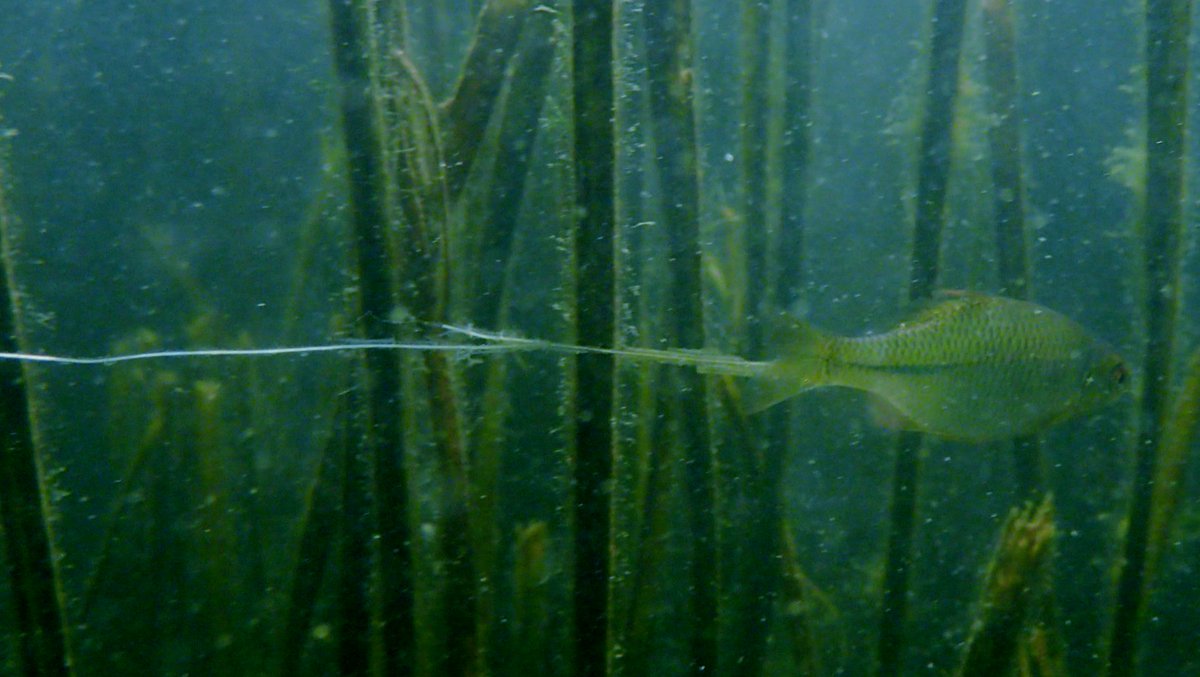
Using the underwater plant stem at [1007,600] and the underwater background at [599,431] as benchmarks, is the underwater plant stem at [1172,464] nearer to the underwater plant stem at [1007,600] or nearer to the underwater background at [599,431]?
the underwater background at [599,431]

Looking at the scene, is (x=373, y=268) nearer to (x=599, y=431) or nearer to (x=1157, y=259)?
(x=599, y=431)

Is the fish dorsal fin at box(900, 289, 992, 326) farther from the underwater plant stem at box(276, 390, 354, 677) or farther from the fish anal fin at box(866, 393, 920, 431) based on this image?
the underwater plant stem at box(276, 390, 354, 677)

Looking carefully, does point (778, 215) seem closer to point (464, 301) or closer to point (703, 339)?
point (703, 339)

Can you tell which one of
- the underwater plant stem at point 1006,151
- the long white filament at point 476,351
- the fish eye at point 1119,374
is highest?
the underwater plant stem at point 1006,151

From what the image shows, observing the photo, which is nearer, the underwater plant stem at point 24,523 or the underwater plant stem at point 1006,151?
the underwater plant stem at point 24,523

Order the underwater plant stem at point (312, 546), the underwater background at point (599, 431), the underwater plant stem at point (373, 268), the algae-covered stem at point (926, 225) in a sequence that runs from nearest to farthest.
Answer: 1. the underwater plant stem at point (373, 268)
2. the underwater background at point (599, 431)
3. the underwater plant stem at point (312, 546)
4. the algae-covered stem at point (926, 225)

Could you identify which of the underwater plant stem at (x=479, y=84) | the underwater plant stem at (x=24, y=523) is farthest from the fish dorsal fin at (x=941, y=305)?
the underwater plant stem at (x=24, y=523)
